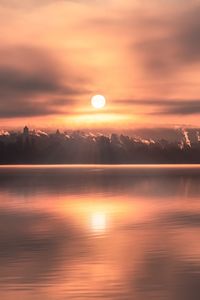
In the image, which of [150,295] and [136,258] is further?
[136,258]

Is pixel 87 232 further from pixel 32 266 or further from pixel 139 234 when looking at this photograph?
pixel 32 266

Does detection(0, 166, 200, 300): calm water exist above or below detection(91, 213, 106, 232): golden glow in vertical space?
above

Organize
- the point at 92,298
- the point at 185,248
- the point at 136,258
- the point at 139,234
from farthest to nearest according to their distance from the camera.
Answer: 1. the point at 139,234
2. the point at 185,248
3. the point at 136,258
4. the point at 92,298

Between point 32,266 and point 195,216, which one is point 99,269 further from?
point 195,216

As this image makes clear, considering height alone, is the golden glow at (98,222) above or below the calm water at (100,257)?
below

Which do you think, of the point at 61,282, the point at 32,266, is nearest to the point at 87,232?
the point at 32,266

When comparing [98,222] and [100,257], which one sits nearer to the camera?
[100,257]

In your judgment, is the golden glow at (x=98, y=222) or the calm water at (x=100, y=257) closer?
the calm water at (x=100, y=257)

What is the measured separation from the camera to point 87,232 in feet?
169

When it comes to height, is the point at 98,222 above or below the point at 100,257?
below

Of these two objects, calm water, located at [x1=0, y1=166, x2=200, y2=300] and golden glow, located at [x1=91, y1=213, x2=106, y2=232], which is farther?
golden glow, located at [x1=91, y1=213, x2=106, y2=232]

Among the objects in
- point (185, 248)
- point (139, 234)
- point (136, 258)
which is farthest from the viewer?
point (139, 234)

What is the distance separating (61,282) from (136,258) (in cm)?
866

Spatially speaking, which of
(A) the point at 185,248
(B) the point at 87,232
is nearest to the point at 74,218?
(B) the point at 87,232
